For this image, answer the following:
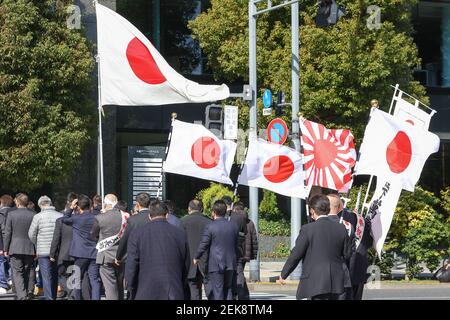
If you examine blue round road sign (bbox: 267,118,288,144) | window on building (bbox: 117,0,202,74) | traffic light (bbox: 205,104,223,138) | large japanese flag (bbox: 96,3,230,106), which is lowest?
blue round road sign (bbox: 267,118,288,144)

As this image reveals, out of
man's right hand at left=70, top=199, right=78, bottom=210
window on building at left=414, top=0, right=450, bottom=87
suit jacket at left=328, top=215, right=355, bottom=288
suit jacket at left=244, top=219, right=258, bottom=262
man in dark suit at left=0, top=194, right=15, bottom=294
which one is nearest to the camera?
suit jacket at left=328, top=215, right=355, bottom=288

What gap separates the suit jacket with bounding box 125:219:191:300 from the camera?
35.7 ft

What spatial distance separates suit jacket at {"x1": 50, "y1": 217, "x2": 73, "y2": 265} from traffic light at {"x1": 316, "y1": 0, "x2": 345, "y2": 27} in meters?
6.70

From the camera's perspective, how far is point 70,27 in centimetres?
2620

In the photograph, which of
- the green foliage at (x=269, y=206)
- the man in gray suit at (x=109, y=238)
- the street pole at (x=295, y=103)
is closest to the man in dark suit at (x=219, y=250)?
the man in gray suit at (x=109, y=238)

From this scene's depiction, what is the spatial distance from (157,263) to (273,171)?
16.9 ft

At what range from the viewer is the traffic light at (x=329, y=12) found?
63.0ft

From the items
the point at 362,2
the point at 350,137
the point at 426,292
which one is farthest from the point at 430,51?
the point at 350,137

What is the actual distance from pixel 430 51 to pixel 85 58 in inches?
569

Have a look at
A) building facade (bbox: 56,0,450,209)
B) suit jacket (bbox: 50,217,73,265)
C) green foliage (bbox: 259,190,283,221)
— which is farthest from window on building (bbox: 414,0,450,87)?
suit jacket (bbox: 50,217,73,265)

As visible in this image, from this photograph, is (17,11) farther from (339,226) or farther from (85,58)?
(339,226)

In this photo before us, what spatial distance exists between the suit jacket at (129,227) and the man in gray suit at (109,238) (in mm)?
812

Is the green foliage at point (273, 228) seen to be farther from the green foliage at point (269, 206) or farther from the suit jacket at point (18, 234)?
the suit jacket at point (18, 234)

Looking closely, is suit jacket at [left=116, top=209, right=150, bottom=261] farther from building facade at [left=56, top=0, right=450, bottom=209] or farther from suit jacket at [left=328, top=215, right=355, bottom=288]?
building facade at [left=56, top=0, right=450, bottom=209]
